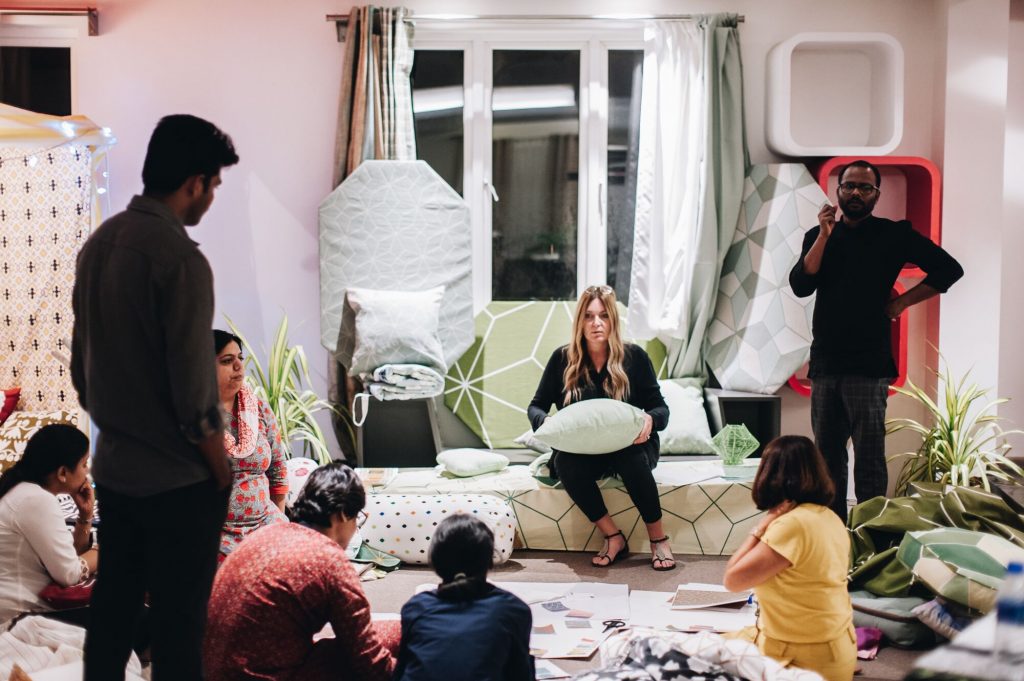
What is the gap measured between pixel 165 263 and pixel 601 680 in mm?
1289

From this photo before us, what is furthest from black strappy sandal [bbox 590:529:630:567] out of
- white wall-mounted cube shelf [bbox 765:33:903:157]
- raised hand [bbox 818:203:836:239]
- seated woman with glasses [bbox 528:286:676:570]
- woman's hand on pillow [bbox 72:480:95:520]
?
white wall-mounted cube shelf [bbox 765:33:903:157]

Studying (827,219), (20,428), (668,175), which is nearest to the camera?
(827,219)

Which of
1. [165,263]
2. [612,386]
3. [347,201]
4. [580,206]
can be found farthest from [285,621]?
[580,206]

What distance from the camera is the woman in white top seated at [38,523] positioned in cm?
243

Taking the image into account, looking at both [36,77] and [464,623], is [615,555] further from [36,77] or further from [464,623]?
[36,77]

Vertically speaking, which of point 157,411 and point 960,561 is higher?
point 157,411

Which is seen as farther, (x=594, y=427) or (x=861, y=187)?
(x=594, y=427)

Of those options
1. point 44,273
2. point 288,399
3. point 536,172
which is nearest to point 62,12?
point 44,273

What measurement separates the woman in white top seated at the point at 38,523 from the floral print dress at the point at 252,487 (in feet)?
1.36

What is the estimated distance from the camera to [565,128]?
184 inches

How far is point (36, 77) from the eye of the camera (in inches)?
183

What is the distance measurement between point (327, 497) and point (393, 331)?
2011mm

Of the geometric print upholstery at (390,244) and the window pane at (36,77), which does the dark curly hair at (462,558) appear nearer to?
the geometric print upholstery at (390,244)

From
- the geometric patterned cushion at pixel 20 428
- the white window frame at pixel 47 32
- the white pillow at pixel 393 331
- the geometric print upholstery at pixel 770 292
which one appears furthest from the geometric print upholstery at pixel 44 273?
the geometric print upholstery at pixel 770 292
